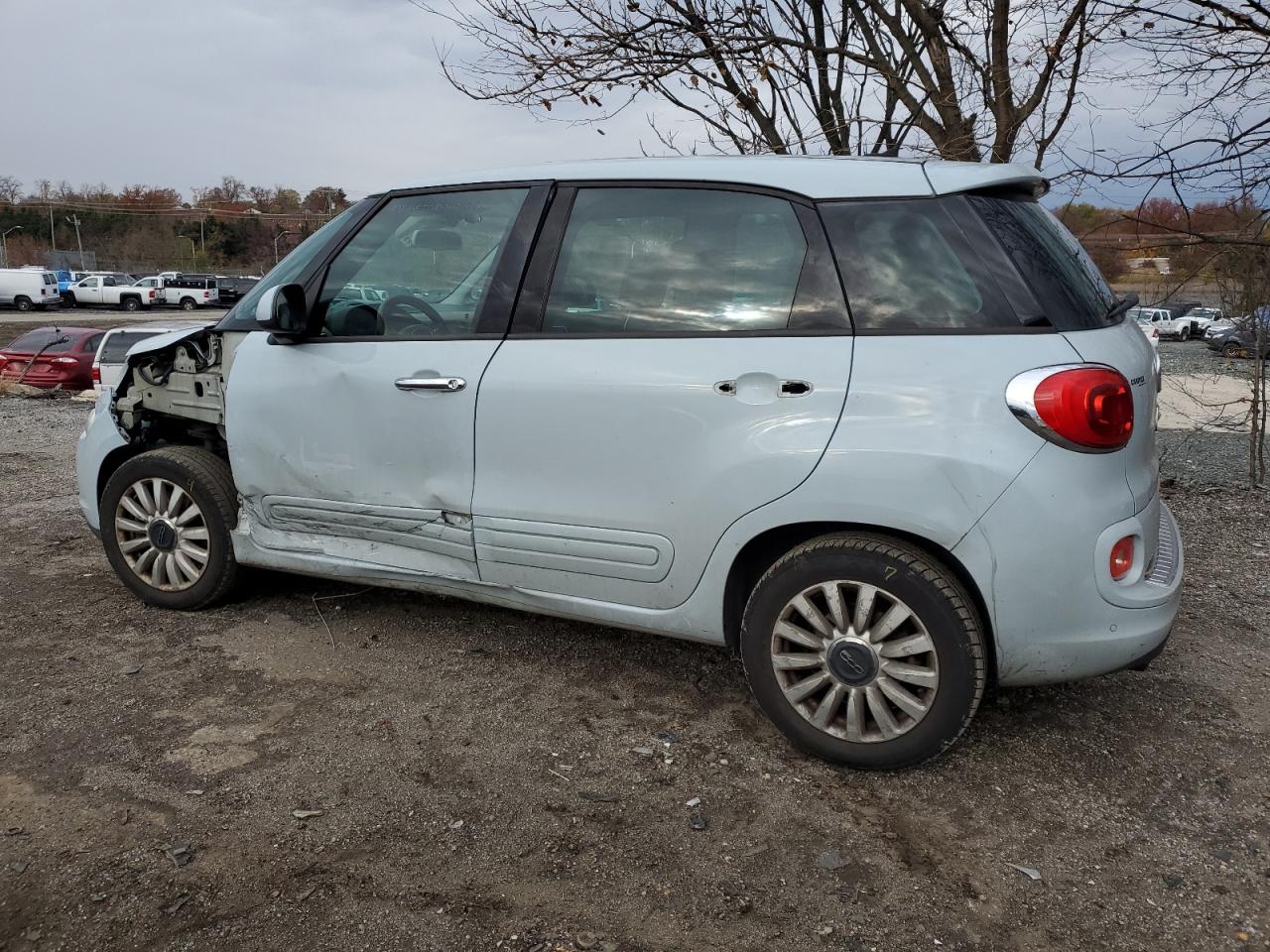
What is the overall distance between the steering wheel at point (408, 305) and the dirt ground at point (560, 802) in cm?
133

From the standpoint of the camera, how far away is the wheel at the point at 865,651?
274 cm

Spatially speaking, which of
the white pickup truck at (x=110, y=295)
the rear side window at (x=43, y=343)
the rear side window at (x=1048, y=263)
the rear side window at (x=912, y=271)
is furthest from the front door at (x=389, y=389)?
the white pickup truck at (x=110, y=295)

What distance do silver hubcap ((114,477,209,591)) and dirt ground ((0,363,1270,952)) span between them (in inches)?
9.7

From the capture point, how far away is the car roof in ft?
9.48

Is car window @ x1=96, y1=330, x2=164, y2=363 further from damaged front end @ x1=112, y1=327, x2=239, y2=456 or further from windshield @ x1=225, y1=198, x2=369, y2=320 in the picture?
windshield @ x1=225, y1=198, x2=369, y2=320

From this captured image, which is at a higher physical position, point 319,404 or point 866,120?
point 866,120

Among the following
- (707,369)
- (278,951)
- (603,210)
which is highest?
(603,210)

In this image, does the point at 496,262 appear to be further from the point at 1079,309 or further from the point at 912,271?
the point at 1079,309

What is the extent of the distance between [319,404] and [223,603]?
1259 millimetres

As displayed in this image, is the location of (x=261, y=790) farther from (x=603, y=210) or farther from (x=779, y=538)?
(x=603, y=210)

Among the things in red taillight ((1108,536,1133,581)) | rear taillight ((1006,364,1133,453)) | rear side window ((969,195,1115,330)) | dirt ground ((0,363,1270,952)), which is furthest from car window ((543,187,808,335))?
dirt ground ((0,363,1270,952))

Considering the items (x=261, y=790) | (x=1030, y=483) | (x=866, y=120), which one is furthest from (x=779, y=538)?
(x=866, y=120)

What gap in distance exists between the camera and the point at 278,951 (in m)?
2.19

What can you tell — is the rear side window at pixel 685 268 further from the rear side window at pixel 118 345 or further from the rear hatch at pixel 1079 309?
the rear side window at pixel 118 345
